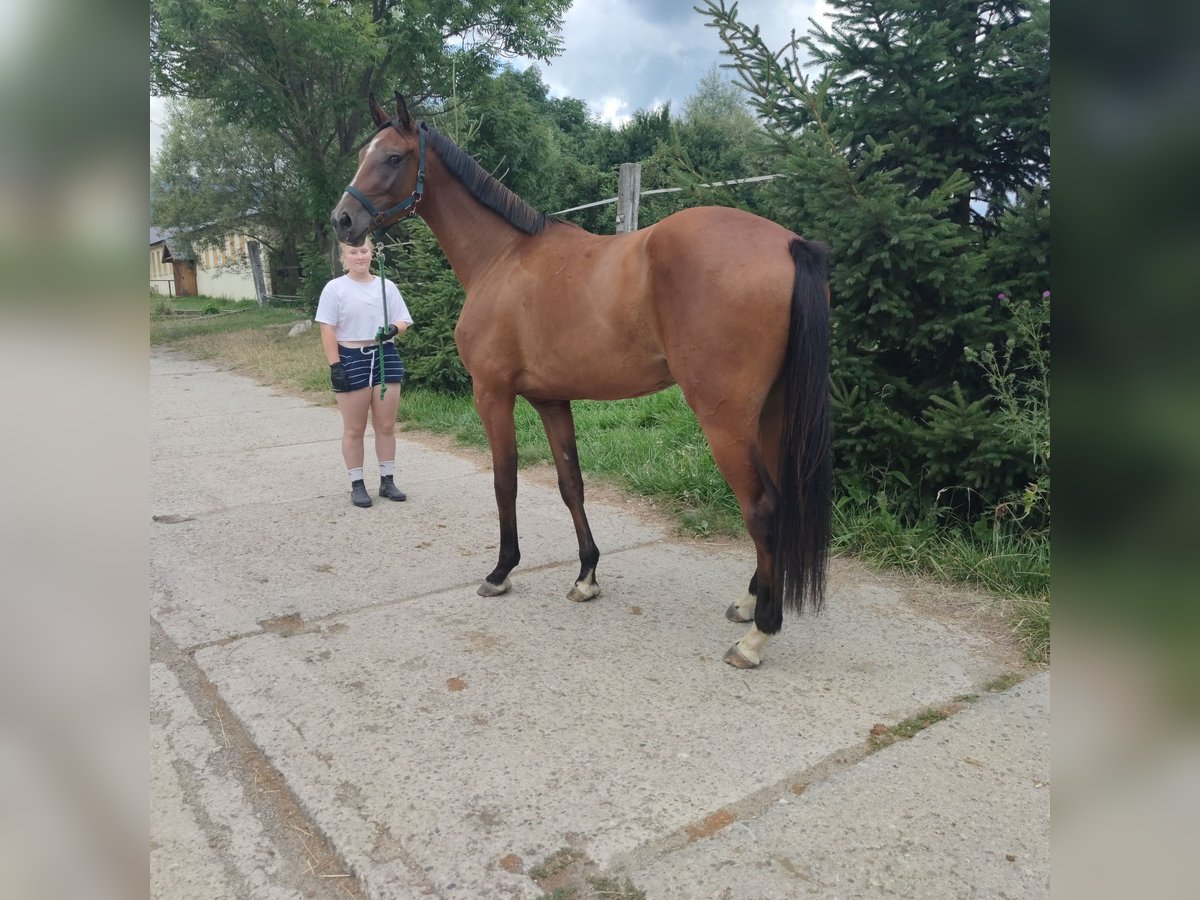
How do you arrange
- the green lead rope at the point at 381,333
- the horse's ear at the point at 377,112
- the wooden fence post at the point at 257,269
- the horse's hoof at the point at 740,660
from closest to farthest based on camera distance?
the horse's hoof at the point at 740,660
the horse's ear at the point at 377,112
the green lead rope at the point at 381,333
the wooden fence post at the point at 257,269

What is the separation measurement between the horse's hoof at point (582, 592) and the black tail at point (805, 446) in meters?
1.01

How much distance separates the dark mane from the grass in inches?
57.8

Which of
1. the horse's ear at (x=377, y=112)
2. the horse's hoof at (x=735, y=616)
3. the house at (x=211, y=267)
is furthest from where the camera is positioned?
the house at (x=211, y=267)

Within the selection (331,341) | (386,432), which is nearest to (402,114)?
(331,341)

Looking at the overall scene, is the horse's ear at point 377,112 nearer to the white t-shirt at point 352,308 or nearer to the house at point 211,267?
the white t-shirt at point 352,308

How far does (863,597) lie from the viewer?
11.3 feet

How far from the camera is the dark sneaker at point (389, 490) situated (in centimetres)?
530

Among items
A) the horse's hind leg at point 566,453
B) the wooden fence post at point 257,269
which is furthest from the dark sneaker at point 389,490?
the wooden fence post at point 257,269

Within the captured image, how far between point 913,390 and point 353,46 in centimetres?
1498

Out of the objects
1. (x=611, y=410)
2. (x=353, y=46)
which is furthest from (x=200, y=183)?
(x=611, y=410)

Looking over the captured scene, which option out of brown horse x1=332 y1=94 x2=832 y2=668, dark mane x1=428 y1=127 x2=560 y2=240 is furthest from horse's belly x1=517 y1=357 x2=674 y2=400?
dark mane x1=428 y1=127 x2=560 y2=240

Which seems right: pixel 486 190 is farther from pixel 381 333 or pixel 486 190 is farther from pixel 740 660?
pixel 740 660

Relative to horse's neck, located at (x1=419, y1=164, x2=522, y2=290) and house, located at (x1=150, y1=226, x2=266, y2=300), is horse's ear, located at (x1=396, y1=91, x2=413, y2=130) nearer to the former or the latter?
horse's neck, located at (x1=419, y1=164, x2=522, y2=290)

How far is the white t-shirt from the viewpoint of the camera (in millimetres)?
5105
